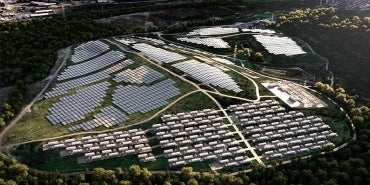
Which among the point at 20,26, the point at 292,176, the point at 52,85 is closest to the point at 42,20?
the point at 20,26

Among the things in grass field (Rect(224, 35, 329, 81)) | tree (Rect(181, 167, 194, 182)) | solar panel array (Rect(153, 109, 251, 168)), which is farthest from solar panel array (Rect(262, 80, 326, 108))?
tree (Rect(181, 167, 194, 182))

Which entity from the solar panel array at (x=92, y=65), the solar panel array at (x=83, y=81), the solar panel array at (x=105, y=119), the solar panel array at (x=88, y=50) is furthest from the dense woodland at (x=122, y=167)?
the solar panel array at (x=105, y=119)

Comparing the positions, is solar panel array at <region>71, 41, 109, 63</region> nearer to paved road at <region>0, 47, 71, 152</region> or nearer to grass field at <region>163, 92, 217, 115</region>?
paved road at <region>0, 47, 71, 152</region>

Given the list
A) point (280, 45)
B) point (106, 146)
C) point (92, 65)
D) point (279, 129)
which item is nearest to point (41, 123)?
point (106, 146)

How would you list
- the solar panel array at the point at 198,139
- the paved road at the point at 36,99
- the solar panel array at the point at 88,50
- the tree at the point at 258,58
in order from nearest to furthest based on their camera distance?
the solar panel array at the point at 198,139, the paved road at the point at 36,99, the solar panel array at the point at 88,50, the tree at the point at 258,58

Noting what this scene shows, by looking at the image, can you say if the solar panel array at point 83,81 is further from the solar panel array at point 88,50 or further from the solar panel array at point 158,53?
the solar panel array at point 88,50

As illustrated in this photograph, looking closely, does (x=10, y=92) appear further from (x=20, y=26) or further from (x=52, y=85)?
(x=20, y=26)
